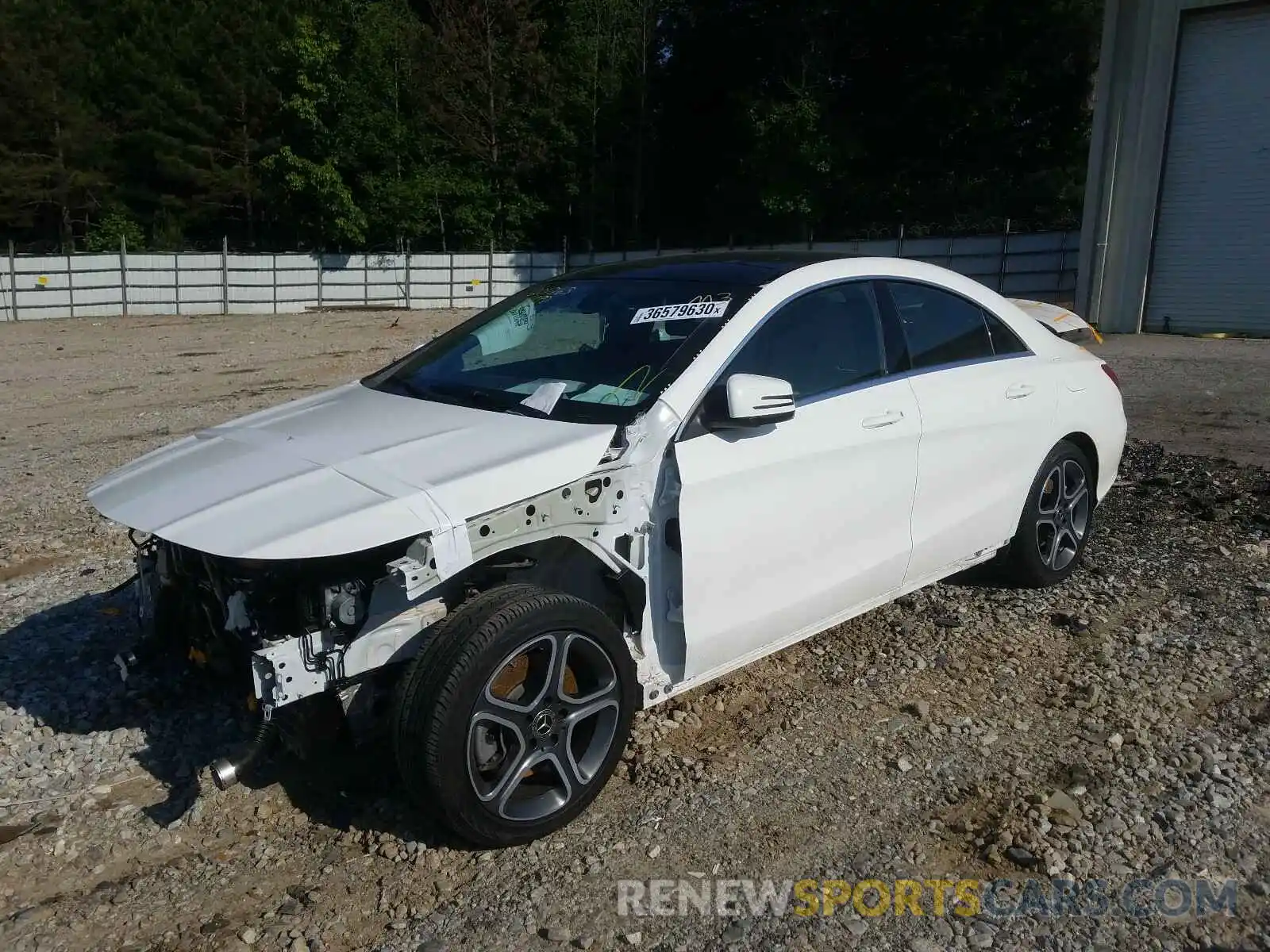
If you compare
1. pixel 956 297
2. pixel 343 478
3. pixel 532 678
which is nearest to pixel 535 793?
pixel 532 678

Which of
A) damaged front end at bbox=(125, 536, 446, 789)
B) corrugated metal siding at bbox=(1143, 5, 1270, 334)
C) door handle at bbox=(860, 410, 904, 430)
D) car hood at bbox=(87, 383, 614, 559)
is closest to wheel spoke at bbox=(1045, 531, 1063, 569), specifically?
door handle at bbox=(860, 410, 904, 430)

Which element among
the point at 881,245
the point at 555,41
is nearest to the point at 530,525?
the point at 881,245

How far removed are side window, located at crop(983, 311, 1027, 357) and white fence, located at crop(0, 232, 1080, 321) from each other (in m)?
17.7

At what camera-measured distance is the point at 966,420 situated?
4297mm

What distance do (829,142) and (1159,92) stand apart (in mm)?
19395

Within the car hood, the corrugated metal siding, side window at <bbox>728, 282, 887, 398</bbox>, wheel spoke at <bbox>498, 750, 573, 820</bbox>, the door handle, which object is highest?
the corrugated metal siding

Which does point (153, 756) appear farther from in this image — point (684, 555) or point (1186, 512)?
point (1186, 512)

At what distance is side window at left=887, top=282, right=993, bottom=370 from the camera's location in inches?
168

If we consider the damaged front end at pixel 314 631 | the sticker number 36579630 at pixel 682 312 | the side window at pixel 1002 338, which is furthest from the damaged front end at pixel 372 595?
the side window at pixel 1002 338

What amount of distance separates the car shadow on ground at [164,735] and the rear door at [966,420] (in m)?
2.21

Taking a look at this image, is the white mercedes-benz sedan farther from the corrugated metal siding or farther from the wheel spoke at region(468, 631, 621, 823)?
the corrugated metal siding

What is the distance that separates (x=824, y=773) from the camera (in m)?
3.49

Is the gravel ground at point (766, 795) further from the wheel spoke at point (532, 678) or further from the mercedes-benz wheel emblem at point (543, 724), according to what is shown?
the wheel spoke at point (532, 678)

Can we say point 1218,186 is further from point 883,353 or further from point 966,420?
point 883,353
